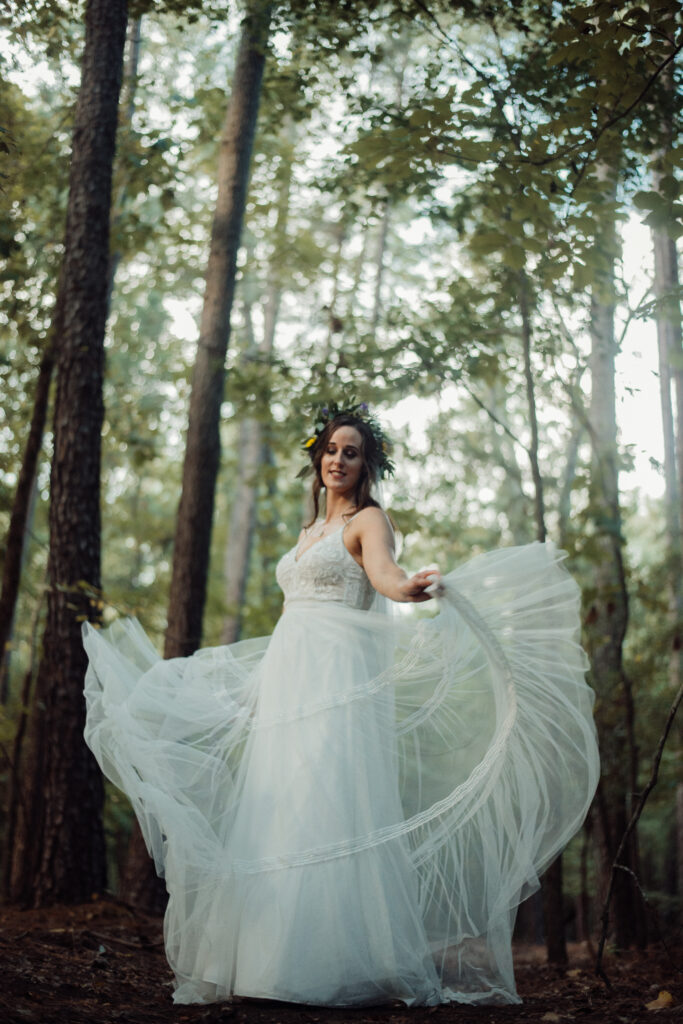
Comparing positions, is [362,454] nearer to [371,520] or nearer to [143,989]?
[371,520]

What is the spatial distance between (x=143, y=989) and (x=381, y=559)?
2186 millimetres

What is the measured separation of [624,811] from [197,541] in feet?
13.1

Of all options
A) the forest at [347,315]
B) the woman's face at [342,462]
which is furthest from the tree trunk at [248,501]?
the woman's face at [342,462]

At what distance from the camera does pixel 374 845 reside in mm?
3787

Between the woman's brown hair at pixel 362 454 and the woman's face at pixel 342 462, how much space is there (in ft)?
0.09

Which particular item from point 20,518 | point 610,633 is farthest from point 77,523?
point 610,633

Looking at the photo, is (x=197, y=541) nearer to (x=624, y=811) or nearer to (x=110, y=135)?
(x=110, y=135)

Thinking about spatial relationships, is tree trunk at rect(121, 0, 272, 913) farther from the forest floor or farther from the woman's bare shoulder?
the woman's bare shoulder

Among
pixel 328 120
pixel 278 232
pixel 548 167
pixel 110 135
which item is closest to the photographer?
pixel 548 167

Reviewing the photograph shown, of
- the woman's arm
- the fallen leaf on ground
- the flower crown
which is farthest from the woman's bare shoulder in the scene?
the fallen leaf on ground

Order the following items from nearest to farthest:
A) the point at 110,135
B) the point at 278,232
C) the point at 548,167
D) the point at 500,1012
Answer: the point at 500,1012 < the point at 548,167 < the point at 110,135 < the point at 278,232

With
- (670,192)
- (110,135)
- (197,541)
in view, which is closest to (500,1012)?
(670,192)

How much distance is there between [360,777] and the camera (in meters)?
3.90

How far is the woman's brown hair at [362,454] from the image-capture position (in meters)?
4.55
